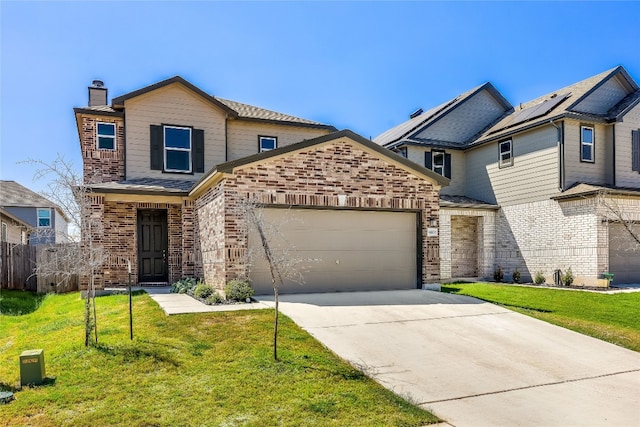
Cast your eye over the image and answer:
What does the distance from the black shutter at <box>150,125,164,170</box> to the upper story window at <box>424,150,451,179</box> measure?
446 inches

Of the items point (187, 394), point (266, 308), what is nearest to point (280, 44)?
point (266, 308)

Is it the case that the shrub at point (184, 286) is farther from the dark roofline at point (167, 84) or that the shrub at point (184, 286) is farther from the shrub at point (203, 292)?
the dark roofline at point (167, 84)

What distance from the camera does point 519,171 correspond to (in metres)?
18.9

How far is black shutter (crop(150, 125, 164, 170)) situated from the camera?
16.0 metres

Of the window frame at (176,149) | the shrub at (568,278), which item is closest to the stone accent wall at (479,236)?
the shrub at (568,278)

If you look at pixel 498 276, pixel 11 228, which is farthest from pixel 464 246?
pixel 11 228

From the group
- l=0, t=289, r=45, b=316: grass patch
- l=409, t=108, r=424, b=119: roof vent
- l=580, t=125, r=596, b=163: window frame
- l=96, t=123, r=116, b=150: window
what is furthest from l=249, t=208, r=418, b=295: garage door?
l=409, t=108, r=424, b=119: roof vent

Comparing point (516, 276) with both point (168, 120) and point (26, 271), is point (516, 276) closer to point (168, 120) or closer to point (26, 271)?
point (168, 120)

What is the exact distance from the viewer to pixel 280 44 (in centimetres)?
1198

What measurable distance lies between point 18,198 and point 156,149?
76.1 ft

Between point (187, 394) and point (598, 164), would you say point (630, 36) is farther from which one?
point (187, 394)

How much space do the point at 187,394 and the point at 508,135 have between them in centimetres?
1747

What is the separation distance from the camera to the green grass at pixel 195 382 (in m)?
4.97

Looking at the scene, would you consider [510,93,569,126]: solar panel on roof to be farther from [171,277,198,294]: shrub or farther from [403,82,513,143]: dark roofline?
[171,277,198,294]: shrub
